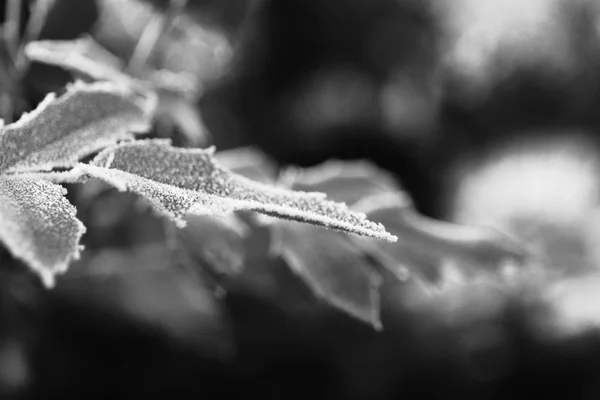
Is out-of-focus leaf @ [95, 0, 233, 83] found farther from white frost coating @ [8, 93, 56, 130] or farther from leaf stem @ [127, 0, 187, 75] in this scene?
white frost coating @ [8, 93, 56, 130]

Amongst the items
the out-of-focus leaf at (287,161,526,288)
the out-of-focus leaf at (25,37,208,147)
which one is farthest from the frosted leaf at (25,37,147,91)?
the out-of-focus leaf at (287,161,526,288)

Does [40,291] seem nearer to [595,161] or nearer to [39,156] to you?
[39,156]

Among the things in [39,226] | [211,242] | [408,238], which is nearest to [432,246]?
[408,238]

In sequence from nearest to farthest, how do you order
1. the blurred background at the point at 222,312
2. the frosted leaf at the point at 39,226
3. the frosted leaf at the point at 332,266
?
the frosted leaf at the point at 39,226 < the frosted leaf at the point at 332,266 < the blurred background at the point at 222,312

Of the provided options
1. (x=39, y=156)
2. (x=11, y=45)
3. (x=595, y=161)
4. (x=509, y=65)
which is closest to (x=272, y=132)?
(x=509, y=65)

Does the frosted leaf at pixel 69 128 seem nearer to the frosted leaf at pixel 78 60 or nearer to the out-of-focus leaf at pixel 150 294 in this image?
the frosted leaf at pixel 78 60

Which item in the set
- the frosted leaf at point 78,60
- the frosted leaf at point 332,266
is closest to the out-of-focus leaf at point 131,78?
the frosted leaf at point 78,60
